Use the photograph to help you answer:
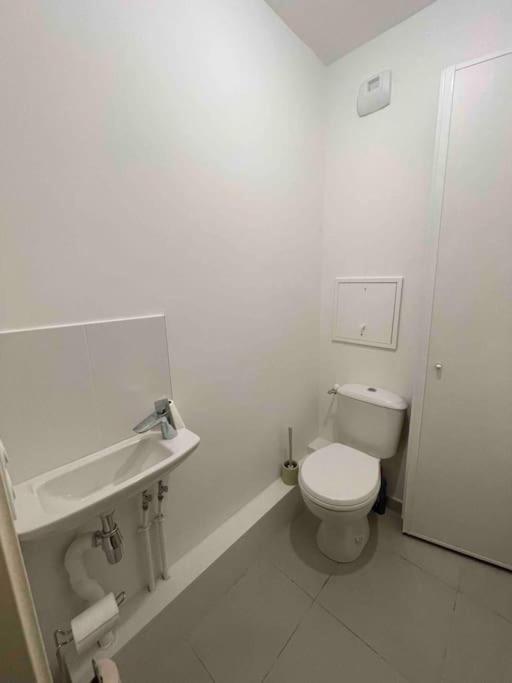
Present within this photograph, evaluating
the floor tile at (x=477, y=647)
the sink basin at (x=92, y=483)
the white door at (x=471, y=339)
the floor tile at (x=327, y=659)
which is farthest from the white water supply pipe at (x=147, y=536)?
the white door at (x=471, y=339)

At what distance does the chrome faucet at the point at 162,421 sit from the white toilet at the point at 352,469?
0.72 m

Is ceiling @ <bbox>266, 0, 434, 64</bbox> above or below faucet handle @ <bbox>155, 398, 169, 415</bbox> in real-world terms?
above

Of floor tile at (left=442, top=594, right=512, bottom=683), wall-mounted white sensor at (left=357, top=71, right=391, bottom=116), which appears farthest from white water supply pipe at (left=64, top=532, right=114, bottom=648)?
wall-mounted white sensor at (left=357, top=71, right=391, bottom=116)

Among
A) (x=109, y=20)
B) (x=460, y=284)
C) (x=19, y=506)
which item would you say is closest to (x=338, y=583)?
(x=19, y=506)

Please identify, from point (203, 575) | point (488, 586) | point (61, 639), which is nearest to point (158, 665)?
point (203, 575)

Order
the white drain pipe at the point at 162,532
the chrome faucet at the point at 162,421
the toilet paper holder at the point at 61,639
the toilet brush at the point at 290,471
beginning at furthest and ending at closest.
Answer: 1. the toilet brush at the point at 290,471
2. the white drain pipe at the point at 162,532
3. the chrome faucet at the point at 162,421
4. the toilet paper holder at the point at 61,639

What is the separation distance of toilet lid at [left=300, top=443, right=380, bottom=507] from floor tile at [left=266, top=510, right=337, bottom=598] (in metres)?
0.43

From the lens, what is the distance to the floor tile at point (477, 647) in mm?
988

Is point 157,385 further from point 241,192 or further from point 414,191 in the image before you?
point 414,191

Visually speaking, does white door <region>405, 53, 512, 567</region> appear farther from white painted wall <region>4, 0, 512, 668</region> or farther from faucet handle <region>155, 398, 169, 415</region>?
faucet handle <region>155, 398, 169, 415</region>

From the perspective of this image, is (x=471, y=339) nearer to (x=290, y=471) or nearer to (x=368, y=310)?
(x=368, y=310)

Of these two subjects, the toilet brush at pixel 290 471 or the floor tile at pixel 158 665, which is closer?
the floor tile at pixel 158 665

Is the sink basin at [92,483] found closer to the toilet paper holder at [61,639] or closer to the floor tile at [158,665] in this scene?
the toilet paper holder at [61,639]

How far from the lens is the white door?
3.56ft
